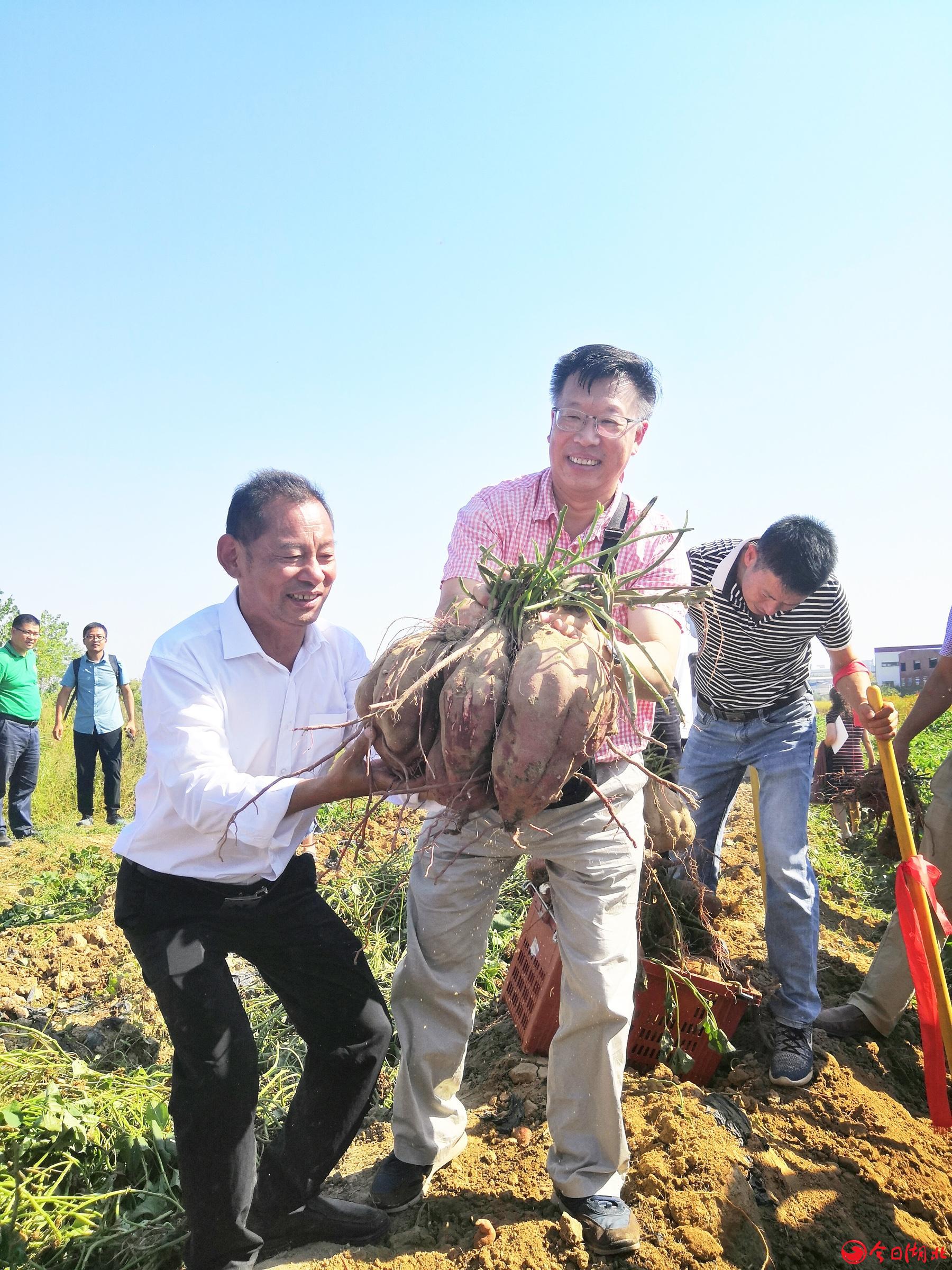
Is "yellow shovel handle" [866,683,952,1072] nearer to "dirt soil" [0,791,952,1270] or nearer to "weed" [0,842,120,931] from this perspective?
"dirt soil" [0,791,952,1270]

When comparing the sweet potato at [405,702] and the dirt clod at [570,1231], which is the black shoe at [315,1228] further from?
the sweet potato at [405,702]

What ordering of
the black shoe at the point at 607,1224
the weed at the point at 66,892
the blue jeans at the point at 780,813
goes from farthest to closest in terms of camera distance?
the weed at the point at 66,892, the blue jeans at the point at 780,813, the black shoe at the point at 607,1224

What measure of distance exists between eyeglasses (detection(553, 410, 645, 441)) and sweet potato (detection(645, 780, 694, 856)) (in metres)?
1.40

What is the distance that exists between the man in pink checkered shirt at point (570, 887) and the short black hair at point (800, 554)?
3.47ft

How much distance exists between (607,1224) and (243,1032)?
3.57 ft

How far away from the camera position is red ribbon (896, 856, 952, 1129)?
2.63m

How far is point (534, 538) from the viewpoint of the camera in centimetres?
241

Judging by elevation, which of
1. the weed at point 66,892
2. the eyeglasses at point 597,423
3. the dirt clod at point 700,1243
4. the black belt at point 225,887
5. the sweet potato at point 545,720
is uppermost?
the eyeglasses at point 597,423

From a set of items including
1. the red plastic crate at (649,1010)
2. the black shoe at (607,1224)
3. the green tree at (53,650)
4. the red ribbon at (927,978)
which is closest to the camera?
the black shoe at (607,1224)

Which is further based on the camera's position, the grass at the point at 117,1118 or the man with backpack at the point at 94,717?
the man with backpack at the point at 94,717

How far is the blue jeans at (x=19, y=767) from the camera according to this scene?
7.02m

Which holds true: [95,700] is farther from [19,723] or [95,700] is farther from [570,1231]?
[570,1231]

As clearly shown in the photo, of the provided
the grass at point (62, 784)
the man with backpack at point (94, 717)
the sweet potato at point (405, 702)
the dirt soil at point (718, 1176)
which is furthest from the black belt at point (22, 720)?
the sweet potato at point (405, 702)

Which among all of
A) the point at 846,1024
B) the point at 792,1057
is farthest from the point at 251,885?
the point at 846,1024
